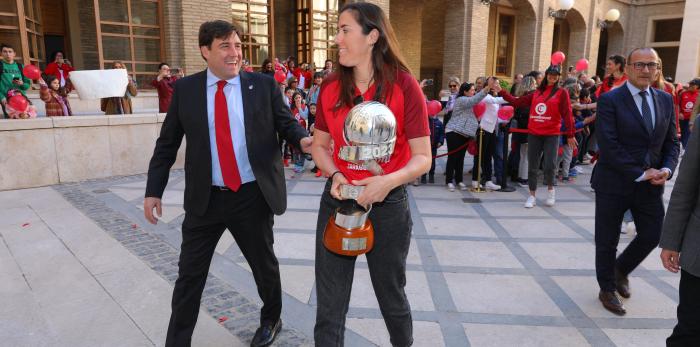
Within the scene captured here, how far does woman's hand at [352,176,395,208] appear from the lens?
5.90 feet

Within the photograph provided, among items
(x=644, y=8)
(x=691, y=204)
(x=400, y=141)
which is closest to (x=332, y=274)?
(x=400, y=141)

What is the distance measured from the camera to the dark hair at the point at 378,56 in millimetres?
1933

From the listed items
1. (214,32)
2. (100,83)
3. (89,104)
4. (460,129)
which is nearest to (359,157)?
(214,32)

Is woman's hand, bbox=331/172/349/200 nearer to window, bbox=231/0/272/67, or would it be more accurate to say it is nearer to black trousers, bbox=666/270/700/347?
black trousers, bbox=666/270/700/347

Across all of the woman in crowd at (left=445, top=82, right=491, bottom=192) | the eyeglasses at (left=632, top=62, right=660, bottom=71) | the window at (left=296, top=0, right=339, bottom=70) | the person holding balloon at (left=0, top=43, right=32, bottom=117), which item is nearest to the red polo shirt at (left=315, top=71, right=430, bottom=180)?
the eyeglasses at (left=632, top=62, right=660, bottom=71)

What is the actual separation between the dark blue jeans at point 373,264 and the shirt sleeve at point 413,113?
0.29 meters

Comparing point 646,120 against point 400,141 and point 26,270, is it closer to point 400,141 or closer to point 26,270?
point 400,141

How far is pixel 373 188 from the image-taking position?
180cm

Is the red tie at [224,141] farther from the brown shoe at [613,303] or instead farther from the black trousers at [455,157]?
the black trousers at [455,157]

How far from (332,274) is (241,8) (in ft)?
47.9

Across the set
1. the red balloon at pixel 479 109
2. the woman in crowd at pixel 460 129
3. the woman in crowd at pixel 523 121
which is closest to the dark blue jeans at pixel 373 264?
the woman in crowd at pixel 460 129

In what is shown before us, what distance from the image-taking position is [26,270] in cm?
421

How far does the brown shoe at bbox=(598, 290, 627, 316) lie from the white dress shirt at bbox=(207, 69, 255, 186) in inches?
111

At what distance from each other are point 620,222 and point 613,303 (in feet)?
2.00
